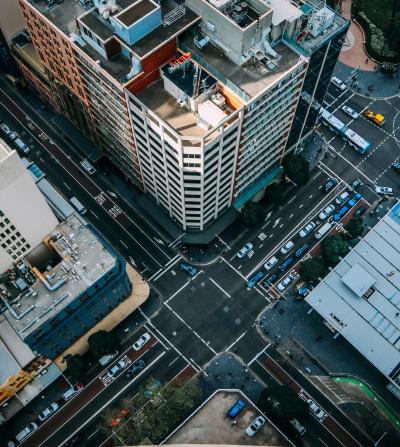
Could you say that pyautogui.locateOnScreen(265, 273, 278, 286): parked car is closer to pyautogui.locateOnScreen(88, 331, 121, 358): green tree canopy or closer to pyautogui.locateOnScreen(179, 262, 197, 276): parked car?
pyautogui.locateOnScreen(179, 262, 197, 276): parked car

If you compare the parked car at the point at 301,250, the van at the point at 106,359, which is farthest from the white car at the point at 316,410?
the van at the point at 106,359

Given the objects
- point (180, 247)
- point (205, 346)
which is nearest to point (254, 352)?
point (205, 346)

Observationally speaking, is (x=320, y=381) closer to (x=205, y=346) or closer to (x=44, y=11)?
(x=205, y=346)

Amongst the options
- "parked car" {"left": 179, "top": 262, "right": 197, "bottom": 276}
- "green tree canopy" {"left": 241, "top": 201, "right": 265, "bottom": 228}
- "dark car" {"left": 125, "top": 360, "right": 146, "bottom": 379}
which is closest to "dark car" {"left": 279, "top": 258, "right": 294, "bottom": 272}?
"green tree canopy" {"left": 241, "top": 201, "right": 265, "bottom": 228}

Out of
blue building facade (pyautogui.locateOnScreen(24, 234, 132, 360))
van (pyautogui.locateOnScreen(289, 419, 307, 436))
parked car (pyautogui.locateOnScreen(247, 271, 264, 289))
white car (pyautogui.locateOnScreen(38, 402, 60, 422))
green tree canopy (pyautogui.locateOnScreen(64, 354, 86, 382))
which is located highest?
blue building facade (pyautogui.locateOnScreen(24, 234, 132, 360))

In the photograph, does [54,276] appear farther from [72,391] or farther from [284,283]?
[284,283]
